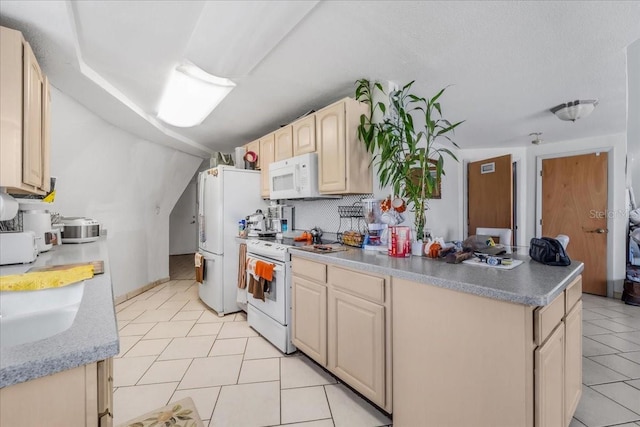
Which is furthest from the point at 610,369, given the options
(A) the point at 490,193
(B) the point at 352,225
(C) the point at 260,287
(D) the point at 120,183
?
(D) the point at 120,183

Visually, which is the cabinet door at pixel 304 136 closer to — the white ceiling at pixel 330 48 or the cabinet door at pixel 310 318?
the white ceiling at pixel 330 48

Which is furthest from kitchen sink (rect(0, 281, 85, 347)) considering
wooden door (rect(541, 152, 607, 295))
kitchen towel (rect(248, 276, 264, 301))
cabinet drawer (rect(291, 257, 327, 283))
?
wooden door (rect(541, 152, 607, 295))

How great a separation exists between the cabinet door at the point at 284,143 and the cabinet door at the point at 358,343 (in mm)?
1634

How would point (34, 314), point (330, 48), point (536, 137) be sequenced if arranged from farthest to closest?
1. point (536, 137)
2. point (330, 48)
3. point (34, 314)

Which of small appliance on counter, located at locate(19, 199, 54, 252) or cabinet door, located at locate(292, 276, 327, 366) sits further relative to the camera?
cabinet door, located at locate(292, 276, 327, 366)

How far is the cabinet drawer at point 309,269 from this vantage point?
73.6 inches

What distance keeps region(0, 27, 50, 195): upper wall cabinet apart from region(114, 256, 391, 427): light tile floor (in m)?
1.42

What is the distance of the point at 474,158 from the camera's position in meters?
4.51

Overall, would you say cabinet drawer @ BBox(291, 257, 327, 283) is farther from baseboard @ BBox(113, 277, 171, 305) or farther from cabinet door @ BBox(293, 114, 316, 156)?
baseboard @ BBox(113, 277, 171, 305)

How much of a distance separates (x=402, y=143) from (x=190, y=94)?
1855 millimetres

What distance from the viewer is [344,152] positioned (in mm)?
2195

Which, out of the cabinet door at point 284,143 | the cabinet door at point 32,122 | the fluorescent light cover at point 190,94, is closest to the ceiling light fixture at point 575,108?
the cabinet door at point 284,143

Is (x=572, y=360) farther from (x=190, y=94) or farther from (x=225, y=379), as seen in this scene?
(x=190, y=94)

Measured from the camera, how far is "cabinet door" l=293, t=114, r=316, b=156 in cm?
250
